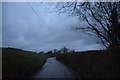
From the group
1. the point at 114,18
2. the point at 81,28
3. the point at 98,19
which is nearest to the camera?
the point at 114,18

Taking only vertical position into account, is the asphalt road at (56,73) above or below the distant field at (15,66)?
below

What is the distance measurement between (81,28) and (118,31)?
4.57m

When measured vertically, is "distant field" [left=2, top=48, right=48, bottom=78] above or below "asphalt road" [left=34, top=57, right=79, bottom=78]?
above

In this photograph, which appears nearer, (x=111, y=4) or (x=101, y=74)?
(x=101, y=74)

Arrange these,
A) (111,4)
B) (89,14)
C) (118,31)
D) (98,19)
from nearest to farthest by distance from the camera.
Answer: (118,31) → (111,4) → (98,19) → (89,14)

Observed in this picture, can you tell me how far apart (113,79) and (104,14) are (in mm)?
5502

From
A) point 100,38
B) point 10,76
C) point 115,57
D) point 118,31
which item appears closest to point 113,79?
point 115,57

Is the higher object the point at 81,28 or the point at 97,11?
the point at 97,11

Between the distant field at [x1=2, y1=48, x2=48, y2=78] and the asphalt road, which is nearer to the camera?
the distant field at [x1=2, y1=48, x2=48, y2=78]

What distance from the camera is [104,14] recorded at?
22.3 feet

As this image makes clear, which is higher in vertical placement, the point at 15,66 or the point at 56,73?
the point at 15,66

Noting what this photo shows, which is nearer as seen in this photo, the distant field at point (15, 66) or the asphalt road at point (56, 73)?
the distant field at point (15, 66)

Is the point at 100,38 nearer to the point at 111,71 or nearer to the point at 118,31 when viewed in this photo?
the point at 118,31

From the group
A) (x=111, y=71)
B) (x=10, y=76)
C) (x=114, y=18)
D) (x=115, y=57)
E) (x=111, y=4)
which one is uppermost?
(x=111, y=4)
